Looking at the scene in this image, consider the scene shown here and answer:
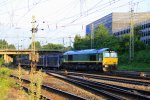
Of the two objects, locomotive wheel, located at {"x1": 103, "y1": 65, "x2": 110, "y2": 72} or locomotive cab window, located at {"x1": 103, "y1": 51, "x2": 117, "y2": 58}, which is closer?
locomotive wheel, located at {"x1": 103, "y1": 65, "x2": 110, "y2": 72}

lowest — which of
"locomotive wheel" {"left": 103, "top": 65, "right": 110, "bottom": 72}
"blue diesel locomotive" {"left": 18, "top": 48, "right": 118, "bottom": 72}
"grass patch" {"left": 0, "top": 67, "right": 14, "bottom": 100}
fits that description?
"grass patch" {"left": 0, "top": 67, "right": 14, "bottom": 100}

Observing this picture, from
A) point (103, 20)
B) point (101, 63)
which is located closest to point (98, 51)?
point (101, 63)

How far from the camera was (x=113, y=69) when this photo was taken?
140 feet

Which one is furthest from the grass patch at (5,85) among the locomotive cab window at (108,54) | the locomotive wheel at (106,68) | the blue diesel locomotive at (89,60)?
the locomotive cab window at (108,54)

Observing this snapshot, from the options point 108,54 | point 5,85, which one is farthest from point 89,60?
point 5,85

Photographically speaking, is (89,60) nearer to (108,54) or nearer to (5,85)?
(108,54)

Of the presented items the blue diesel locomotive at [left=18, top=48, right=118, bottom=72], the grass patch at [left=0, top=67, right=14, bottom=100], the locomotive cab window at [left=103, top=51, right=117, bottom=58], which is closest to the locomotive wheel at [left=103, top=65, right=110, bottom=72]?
the blue diesel locomotive at [left=18, top=48, right=118, bottom=72]

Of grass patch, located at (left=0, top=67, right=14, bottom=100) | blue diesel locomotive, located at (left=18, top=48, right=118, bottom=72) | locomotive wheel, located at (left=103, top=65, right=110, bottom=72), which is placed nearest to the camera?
grass patch, located at (left=0, top=67, right=14, bottom=100)

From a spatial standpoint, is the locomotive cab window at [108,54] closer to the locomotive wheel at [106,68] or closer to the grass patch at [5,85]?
the locomotive wheel at [106,68]

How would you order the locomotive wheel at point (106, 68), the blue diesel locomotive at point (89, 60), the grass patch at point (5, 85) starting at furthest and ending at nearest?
1. the blue diesel locomotive at point (89, 60)
2. the locomotive wheel at point (106, 68)
3. the grass patch at point (5, 85)

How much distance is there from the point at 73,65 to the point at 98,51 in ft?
25.6

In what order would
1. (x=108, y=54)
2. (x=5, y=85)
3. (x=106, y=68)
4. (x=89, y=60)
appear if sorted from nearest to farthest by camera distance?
(x=5, y=85)
(x=106, y=68)
(x=108, y=54)
(x=89, y=60)

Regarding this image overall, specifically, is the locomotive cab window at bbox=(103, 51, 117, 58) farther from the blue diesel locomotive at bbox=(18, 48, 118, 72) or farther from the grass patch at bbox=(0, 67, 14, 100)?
the grass patch at bbox=(0, 67, 14, 100)

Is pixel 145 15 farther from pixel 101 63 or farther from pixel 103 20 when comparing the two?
pixel 101 63
